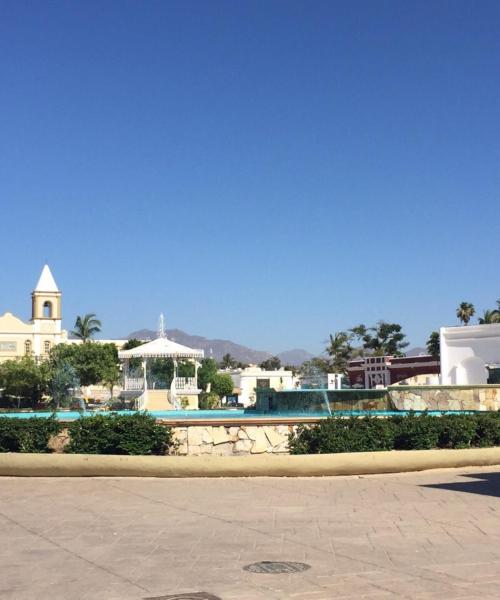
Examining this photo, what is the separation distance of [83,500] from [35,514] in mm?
1255

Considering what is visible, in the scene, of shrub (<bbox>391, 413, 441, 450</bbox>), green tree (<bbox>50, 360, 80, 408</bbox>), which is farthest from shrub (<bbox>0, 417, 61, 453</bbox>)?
green tree (<bbox>50, 360, 80, 408</bbox>)

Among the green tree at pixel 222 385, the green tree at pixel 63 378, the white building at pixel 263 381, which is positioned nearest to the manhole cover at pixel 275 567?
the green tree at pixel 63 378

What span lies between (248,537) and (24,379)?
63.4 metres

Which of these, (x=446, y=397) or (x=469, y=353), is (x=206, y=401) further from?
(x=446, y=397)

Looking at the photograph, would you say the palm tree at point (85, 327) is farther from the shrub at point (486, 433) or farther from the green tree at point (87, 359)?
the shrub at point (486, 433)

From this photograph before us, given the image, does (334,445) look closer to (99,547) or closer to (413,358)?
(99,547)

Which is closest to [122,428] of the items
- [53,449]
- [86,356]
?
[53,449]

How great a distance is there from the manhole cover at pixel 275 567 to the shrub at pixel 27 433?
27.0ft

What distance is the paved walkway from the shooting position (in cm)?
653

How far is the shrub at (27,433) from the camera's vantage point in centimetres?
1452

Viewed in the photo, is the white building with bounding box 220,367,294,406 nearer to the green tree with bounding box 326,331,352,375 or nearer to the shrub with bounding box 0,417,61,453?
the green tree with bounding box 326,331,352,375

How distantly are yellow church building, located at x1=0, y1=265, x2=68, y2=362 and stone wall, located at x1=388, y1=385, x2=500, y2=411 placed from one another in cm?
6843

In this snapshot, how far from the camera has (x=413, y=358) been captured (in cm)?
5669

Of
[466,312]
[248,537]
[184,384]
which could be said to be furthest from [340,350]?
[248,537]
